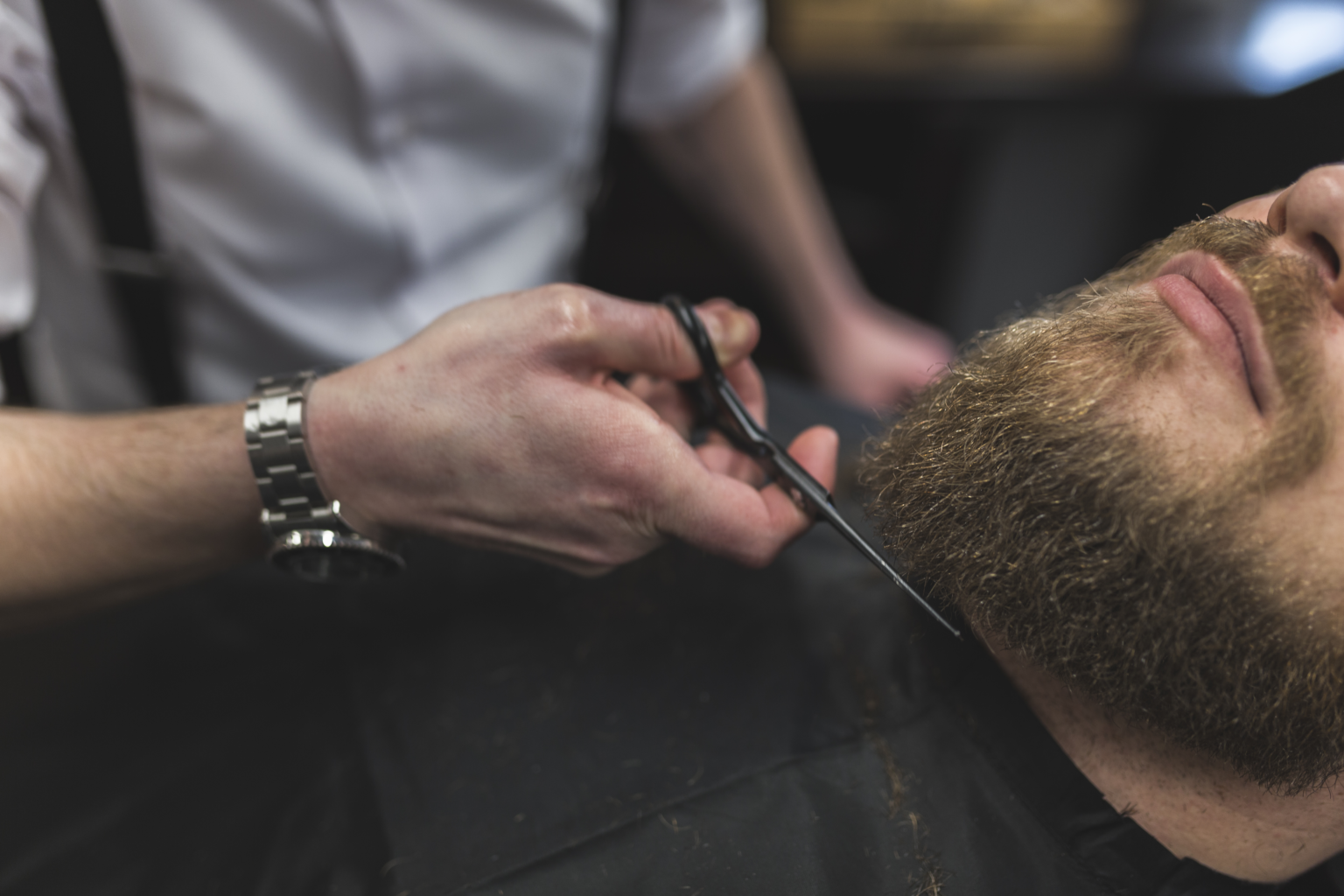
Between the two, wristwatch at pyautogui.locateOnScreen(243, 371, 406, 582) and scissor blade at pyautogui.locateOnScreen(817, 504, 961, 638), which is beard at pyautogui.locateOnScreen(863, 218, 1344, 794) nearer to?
scissor blade at pyautogui.locateOnScreen(817, 504, 961, 638)

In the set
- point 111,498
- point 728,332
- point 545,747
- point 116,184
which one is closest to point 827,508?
point 728,332

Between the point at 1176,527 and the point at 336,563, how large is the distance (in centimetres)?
77

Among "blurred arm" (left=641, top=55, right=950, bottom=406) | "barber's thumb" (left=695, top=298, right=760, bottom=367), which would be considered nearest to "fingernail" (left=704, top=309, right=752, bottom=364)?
"barber's thumb" (left=695, top=298, right=760, bottom=367)

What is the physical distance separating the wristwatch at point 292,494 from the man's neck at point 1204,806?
652 millimetres

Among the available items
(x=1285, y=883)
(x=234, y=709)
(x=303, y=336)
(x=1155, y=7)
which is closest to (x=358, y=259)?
(x=303, y=336)

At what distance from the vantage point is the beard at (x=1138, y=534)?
673 millimetres

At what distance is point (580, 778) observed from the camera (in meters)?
0.91

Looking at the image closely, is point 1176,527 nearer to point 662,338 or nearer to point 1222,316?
point 1222,316

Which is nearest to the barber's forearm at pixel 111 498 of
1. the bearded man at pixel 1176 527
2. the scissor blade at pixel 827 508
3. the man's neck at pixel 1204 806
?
the scissor blade at pixel 827 508

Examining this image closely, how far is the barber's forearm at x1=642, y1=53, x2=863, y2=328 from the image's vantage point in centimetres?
172

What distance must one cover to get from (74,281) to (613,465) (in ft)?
2.97

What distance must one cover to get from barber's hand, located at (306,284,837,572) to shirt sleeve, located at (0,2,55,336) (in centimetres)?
44

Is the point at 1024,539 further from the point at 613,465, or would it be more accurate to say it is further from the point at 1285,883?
the point at 1285,883

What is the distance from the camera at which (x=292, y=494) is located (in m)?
0.85
